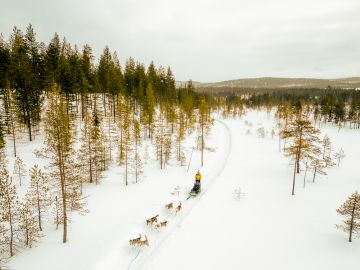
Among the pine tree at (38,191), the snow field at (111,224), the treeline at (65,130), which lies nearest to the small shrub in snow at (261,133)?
the treeline at (65,130)

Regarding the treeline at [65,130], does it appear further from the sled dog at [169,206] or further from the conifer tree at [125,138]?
the sled dog at [169,206]

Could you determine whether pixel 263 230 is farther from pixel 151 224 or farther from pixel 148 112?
pixel 148 112

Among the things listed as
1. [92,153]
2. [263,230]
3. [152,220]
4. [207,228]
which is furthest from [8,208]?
[263,230]

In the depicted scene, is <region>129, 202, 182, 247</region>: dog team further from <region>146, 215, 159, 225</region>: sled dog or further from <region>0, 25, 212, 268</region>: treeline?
<region>0, 25, 212, 268</region>: treeline

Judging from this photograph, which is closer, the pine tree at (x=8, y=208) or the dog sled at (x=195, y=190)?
the pine tree at (x=8, y=208)

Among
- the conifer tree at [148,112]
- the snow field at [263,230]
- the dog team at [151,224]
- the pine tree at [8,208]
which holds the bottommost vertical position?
the snow field at [263,230]

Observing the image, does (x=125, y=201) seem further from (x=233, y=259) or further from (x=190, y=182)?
(x=233, y=259)
